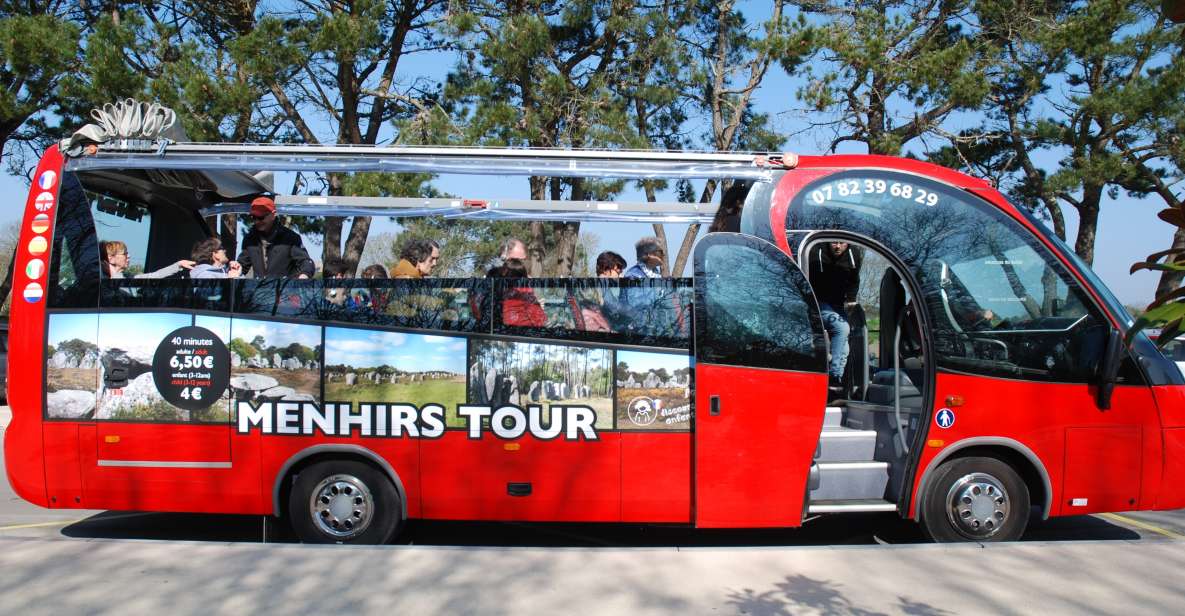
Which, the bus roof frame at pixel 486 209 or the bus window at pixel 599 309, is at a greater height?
the bus roof frame at pixel 486 209

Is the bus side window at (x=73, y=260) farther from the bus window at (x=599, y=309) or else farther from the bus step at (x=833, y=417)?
the bus step at (x=833, y=417)

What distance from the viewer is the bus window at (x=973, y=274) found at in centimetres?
611

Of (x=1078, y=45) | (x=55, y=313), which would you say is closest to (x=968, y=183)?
(x=55, y=313)

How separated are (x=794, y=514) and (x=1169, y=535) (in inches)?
150

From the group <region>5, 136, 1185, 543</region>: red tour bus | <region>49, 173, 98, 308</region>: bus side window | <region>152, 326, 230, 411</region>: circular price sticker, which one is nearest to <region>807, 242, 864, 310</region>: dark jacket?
<region>5, 136, 1185, 543</region>: red tour bus

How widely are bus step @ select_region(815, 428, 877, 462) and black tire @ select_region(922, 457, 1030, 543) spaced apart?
544 millimetres

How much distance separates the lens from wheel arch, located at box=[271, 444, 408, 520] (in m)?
6.11

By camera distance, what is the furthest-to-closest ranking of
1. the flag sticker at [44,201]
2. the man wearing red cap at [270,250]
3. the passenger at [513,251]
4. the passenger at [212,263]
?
the passenger at [513,251]
the man wearing red cap at [270,250]
the passenger at [212,263]
the flag sticker at [44,201]

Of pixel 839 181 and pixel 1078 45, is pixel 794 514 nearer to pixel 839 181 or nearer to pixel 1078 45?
pixel 839 181

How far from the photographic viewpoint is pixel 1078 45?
50.3 ft

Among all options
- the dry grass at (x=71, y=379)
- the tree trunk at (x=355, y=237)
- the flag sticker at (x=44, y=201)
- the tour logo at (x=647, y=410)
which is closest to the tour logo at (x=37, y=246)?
the flag sticker at (x=44, y=201)

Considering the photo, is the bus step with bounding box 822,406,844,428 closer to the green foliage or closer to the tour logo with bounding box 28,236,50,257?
the green foliage

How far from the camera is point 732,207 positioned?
7.20 meters

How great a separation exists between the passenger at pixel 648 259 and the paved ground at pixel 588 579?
2.42m
